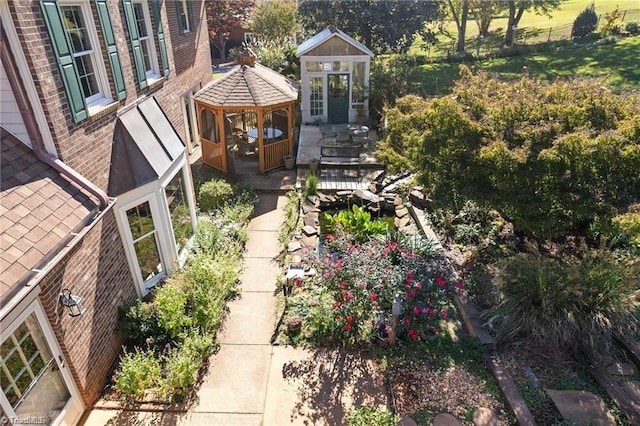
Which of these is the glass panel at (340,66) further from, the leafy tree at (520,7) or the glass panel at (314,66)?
the leafy tree at (520,7)

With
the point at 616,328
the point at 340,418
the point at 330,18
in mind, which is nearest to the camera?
the point at 340,418

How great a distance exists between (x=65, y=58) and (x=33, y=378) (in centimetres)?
435

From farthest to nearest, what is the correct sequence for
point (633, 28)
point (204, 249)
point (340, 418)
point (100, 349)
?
point (633, 28) → point (204, 249) → point (100, 349) → point (340, 418)

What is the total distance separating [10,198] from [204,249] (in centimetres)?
482

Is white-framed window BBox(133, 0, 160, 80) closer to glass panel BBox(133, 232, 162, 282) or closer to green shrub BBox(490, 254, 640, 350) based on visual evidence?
glass panel BBox(133, 232, 162, 282)

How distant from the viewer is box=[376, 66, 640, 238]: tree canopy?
5922mm

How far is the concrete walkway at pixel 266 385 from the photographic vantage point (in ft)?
19.6

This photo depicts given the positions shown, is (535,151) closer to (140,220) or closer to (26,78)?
(140,220)

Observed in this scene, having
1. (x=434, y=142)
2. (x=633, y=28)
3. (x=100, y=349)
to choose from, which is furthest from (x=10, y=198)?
(x=633, y=28)

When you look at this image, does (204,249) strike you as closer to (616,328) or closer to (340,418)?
(340,418)

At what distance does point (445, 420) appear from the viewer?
228 inches

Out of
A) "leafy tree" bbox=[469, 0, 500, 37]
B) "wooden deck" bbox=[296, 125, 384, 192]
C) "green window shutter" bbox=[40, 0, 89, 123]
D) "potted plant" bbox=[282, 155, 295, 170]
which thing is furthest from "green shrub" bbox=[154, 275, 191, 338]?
"leafy tree" bbox=[469, 0, 500, 37]

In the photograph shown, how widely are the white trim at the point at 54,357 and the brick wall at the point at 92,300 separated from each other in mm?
64

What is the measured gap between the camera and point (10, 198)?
15.5 ft
